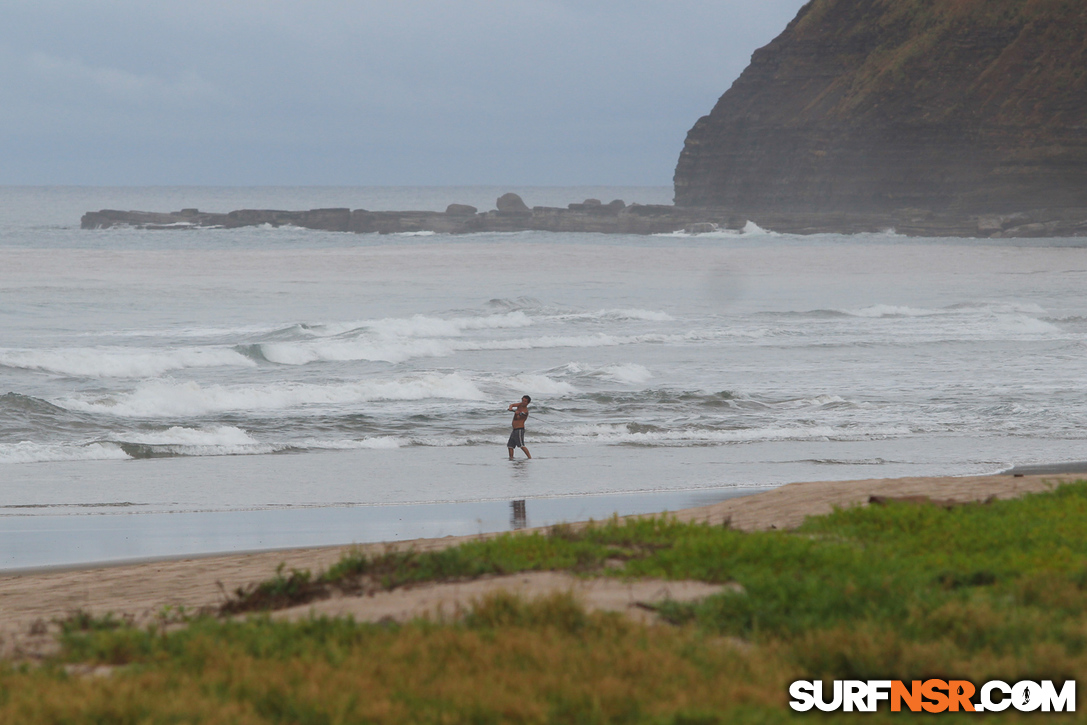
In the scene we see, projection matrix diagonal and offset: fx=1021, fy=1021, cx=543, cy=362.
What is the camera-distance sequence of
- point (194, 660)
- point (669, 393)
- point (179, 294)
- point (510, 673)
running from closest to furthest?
point (510, 673) < point (194, 660) < point (669, 393) < point (179, 294)

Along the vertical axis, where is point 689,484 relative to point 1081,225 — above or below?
below

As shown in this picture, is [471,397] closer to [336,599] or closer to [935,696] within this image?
[336,599]

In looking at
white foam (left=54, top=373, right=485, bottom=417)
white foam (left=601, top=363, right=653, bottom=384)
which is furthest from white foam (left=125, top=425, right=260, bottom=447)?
white foam (left=601, top=363, right=653, bottom=384)

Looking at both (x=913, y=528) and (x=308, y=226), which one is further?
(x=308, y=226)

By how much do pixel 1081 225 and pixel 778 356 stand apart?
70538 mm

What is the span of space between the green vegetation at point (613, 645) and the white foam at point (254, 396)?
14585mm

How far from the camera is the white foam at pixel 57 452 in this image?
49.5ft

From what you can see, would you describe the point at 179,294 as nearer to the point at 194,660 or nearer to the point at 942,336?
the point at 942,336

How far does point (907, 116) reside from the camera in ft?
349

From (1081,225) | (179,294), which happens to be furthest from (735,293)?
(1081,225)

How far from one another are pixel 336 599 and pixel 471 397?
15.8 meters

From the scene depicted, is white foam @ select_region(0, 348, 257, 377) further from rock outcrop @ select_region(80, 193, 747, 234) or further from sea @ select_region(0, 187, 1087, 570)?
rock outcrop @ select_region(80, 193, 747, 234)

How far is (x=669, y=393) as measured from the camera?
21141 millimetres

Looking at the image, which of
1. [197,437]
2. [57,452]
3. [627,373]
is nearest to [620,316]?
[627,373]
